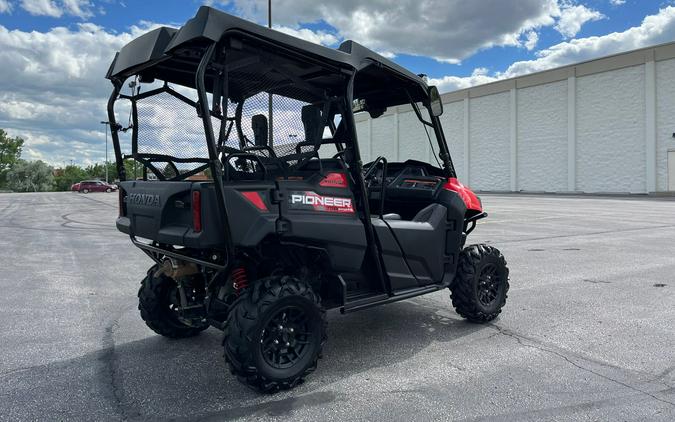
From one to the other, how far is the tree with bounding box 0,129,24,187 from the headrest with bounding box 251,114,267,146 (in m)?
91.4

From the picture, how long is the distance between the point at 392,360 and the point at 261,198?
169 centimetres

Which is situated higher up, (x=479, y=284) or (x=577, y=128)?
(x=577, y=128)

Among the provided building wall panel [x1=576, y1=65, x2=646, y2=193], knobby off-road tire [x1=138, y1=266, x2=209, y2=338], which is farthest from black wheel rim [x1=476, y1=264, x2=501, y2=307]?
building wall panel [x1=576, y1=65, x2=646, y2=193]

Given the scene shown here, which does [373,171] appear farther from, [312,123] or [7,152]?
[7,152]

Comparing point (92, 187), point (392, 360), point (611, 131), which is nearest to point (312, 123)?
point (392, 360)

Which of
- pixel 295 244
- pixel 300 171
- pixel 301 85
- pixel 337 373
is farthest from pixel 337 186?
pixel 337 373

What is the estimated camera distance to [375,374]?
3695 millimetres

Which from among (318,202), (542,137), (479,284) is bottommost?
(479,284)

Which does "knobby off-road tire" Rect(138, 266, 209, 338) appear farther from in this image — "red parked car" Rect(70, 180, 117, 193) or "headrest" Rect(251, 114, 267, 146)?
"red parked car" Rect(70, 180, 117, 193)

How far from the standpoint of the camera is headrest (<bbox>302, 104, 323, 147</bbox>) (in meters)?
3.75

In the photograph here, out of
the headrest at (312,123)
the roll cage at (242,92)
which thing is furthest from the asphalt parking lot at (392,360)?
the headrest at (312,123)

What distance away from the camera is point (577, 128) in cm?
3684

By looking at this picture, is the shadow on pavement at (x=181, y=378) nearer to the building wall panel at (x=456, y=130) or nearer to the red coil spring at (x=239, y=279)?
the red coil spring at (x=239, y=279)

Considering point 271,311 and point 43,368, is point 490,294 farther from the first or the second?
point 43,368
